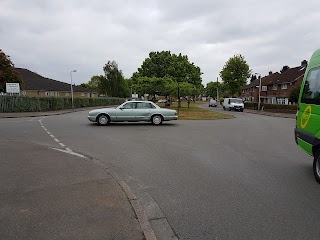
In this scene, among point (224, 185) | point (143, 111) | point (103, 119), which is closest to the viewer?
point (224, 185)

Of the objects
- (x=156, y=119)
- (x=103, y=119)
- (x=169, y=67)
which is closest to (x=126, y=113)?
(x=103, y=119)

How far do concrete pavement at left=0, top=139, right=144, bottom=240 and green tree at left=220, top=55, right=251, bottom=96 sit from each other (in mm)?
48128

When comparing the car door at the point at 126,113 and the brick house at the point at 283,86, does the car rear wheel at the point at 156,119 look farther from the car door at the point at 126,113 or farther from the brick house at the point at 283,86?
the brick house at the point at 283,86

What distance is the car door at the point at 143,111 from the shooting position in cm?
1507

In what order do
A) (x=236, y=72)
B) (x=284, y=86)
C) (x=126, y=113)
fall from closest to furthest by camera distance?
(x=126, y=113)
(x=284, y=86)
(x=236, y=72)

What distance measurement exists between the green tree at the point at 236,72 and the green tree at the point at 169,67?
5.63m

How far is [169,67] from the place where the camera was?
48188mm

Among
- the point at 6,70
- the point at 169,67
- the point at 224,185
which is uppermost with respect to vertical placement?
the point at 169,67

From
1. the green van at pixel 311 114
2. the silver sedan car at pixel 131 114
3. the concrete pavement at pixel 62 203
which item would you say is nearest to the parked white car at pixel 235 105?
the silver sedan car at pixel 131 114

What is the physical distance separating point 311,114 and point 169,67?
43825 mm

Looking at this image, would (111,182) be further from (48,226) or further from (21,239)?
(21,239)

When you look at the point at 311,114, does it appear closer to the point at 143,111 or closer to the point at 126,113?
the point at 143,111

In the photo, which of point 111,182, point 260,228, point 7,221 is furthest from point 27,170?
point 260,228

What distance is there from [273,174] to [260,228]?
256 centimetres
